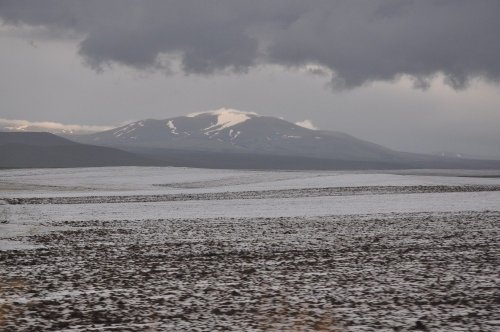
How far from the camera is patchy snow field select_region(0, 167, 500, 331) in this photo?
1238 cm

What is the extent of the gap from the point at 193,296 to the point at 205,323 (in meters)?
2.70

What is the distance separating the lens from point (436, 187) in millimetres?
69500

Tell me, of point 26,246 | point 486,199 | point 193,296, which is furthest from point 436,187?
→ point 193,296

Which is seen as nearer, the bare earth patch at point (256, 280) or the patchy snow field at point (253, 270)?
the bare earth patch at point (256, 280)

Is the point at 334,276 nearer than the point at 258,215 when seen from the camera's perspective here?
Yes

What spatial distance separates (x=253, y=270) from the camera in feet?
60.5

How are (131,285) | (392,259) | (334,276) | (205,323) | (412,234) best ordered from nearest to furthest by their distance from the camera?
(205,323) → (131,285) → (334,276) → (392,259) → (412,234)

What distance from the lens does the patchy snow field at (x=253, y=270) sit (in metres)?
12.4

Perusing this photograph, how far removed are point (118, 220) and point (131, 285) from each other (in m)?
21.8

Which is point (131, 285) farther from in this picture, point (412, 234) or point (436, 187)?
point (436, 187)

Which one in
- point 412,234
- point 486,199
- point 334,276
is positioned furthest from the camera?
point 486,199

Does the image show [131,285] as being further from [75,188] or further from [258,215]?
[75,188]

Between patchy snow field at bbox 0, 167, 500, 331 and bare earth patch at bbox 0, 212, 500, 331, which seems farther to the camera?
patchy snow field at bbox 0, 167, 500, 331

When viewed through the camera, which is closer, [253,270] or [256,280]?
[256,280]
